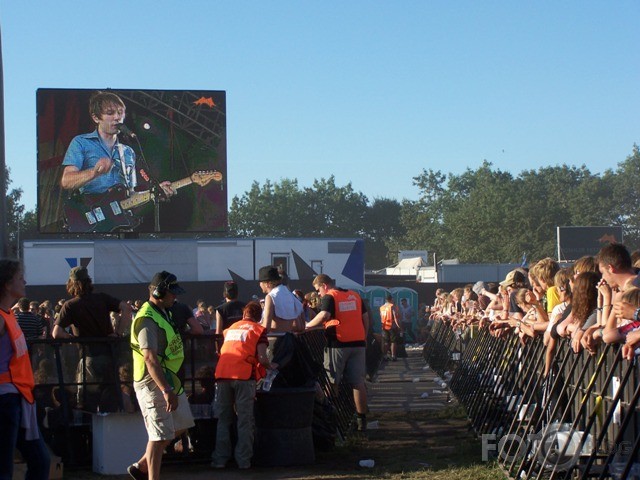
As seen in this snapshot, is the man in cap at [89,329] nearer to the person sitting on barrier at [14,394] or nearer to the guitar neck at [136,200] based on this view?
the person sitting on barrier at [14,394]

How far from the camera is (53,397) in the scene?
381 inches

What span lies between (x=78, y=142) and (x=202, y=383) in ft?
74.5

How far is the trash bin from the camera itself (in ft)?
32.0

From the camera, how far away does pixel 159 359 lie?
765 cm

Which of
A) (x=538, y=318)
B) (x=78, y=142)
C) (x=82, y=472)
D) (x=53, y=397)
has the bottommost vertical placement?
(x=82, y=472)

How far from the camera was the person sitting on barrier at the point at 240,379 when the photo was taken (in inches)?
376

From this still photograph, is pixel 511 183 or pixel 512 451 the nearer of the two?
pixel 512 451

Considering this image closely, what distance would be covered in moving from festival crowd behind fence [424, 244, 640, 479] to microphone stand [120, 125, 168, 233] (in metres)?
21.5

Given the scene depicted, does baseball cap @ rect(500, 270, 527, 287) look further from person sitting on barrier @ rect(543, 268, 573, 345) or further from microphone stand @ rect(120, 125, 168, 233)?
microphone stand @ rect(120, 125, 168, 233)

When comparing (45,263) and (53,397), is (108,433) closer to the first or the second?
(53,397)

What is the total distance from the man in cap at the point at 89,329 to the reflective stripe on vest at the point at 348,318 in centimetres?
310

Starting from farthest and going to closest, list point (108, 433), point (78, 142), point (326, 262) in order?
point (326, 262), point (78, 142), point (108, 433)

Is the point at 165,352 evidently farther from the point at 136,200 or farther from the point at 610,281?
the point at 136,200

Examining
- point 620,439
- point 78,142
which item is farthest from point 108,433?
point 78,142
